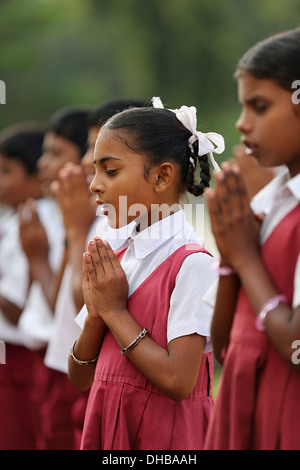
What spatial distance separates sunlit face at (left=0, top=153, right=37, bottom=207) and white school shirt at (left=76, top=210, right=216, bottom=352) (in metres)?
2.75

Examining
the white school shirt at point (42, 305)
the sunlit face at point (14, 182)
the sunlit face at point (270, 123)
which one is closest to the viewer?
the sunlit face at point (270, 123)

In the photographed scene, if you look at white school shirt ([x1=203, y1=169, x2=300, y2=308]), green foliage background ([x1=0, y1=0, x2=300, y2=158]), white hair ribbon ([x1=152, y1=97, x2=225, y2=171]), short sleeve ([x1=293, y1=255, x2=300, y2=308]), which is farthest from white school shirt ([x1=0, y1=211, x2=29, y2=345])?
green foliage background ([x1=0, y1=0, x2=300, y2=158])

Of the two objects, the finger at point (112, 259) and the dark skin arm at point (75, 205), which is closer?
the finger at point (112, 259)

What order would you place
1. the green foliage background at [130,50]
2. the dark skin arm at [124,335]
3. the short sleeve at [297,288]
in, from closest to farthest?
the short sleeve at [297,288], the dark skin arm at [124,335], the green foliage background at [130,50]

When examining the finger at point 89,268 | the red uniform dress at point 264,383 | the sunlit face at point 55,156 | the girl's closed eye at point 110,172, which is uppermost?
the sunlit face at point 55,156

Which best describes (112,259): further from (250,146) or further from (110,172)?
(250,146)

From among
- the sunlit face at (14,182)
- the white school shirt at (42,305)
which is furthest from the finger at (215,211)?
the sunlit face at (14,182)

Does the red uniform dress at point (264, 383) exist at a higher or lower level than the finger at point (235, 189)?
lower

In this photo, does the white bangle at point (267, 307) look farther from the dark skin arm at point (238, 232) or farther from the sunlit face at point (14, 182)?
the sunlit face at point (14, 182)

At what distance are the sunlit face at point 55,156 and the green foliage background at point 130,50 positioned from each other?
23.6ft

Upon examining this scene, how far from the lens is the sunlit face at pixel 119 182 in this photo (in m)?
2.60
